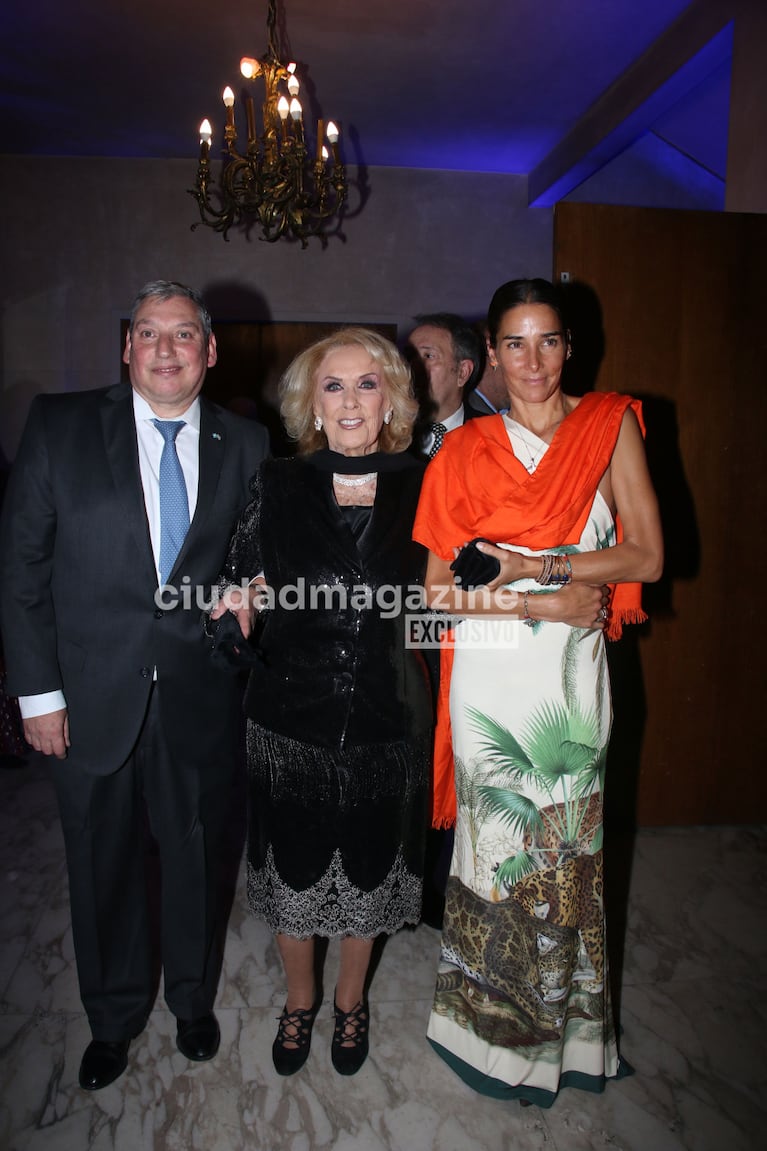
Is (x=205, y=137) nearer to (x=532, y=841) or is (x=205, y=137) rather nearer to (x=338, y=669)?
(x=338, y=669)

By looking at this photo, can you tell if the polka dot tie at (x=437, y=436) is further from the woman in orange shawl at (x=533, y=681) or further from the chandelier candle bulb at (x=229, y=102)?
the chandelier candle bulb at (x=229, y=102)

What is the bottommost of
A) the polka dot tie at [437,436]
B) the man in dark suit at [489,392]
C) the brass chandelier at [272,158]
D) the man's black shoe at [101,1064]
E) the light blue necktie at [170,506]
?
the man's black shoe at [101,1064]

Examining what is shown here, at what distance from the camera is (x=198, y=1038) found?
6.19 feet

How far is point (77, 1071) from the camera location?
6.03ft

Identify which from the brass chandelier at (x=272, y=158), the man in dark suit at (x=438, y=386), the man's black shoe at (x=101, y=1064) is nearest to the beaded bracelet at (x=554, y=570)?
the man in dark suit at (x=438, y=386)

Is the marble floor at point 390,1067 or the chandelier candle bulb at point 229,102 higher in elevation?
the chandelier candle bulb at point 229,102

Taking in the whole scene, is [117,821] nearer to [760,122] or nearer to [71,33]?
[760,122]

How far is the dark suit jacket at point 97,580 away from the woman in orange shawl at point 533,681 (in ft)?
1.90

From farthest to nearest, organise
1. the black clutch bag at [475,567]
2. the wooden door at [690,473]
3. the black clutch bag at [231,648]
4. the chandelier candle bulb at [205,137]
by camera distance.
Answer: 1. the chandelier candle bulb at [205,137]
2. the wooden door at [690,473]
3. the black clutch bag at [231,648]
4. the black clutch bag at [475,567]

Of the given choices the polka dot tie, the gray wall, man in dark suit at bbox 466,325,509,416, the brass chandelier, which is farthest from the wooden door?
the gray wall

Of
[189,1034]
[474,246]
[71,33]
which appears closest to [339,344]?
[189,1034]

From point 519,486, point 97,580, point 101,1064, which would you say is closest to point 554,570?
point 519,486

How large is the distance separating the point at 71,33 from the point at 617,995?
15.1ft

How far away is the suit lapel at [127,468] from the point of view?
1.69 meters
